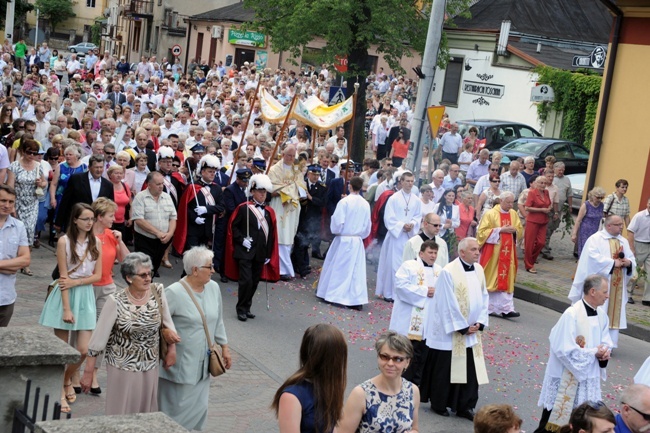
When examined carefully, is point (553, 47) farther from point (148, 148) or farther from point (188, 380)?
point (188, 380)

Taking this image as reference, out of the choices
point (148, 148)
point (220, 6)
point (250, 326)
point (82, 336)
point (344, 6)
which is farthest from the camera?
point (220, 6)

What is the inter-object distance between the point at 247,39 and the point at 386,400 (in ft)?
151

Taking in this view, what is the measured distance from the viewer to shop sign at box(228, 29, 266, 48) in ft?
161

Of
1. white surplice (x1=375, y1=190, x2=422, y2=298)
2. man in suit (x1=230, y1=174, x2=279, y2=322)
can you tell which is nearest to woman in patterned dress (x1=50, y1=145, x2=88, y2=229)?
man in suit (x1=230, y1=174, x2=279, y2=322)

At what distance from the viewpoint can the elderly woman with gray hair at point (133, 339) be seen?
24.1 ft

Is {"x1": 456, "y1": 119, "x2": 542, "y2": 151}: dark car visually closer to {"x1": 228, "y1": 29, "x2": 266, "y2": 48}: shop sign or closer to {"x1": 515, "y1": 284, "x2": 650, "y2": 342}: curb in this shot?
{"x1": 515, "y1": 284, "x2": 650, "y2": 342}: curb

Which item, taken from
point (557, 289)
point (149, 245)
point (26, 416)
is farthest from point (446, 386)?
point (557, 289)

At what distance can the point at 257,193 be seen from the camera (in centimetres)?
1311

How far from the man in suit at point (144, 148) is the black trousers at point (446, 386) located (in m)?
7.70

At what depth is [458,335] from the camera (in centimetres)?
995

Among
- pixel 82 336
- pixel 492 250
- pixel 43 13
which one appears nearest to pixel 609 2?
pixel 492 250

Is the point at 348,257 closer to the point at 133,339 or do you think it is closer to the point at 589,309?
the point at 589,309

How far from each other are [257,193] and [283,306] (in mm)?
1643

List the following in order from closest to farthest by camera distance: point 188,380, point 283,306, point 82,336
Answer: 1. point 188,380
2. point 82,336
3. point 283,306
